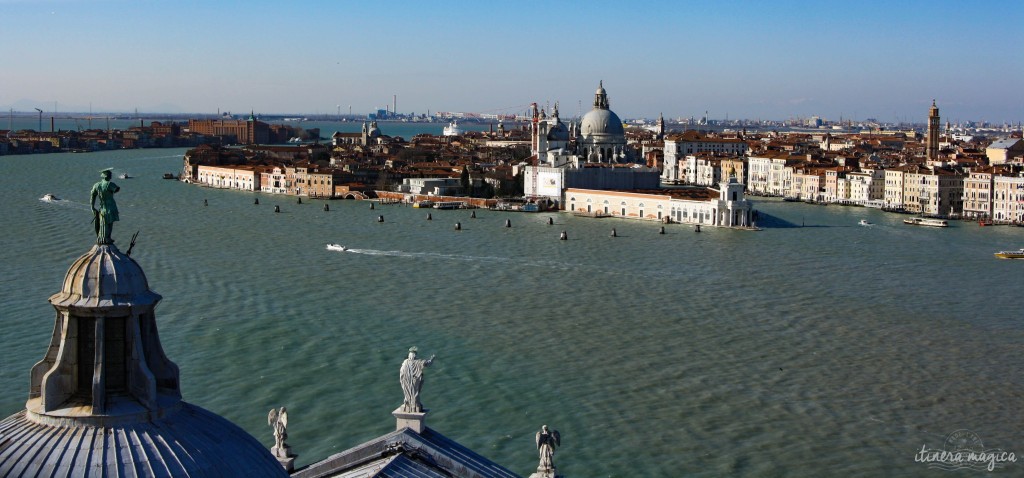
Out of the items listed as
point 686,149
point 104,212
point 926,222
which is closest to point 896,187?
point 926,222

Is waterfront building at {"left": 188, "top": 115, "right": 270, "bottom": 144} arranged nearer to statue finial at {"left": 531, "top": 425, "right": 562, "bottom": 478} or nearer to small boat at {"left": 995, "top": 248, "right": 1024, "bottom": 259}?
small boat at {"left": 995, "top": 248, "right": 1024, "bottom": 259}

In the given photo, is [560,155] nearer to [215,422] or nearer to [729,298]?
[729,298]

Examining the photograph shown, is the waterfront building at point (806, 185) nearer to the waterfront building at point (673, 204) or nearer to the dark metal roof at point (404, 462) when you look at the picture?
the waterfront building at point (673, 204)

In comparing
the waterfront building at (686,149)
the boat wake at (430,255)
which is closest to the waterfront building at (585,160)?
the waterfront building at (686,149)

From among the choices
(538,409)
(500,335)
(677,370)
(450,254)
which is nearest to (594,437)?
(538,409)

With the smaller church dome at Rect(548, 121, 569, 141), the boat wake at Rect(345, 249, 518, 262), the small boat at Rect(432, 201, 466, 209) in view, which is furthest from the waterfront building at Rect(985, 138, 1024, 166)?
the boat wake at Rect(345, 249, 518, 262)

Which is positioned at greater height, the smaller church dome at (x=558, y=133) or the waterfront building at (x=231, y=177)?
the smaller church dome at (x=558, y=133)

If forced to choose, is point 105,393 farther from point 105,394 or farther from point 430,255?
point 430,255
